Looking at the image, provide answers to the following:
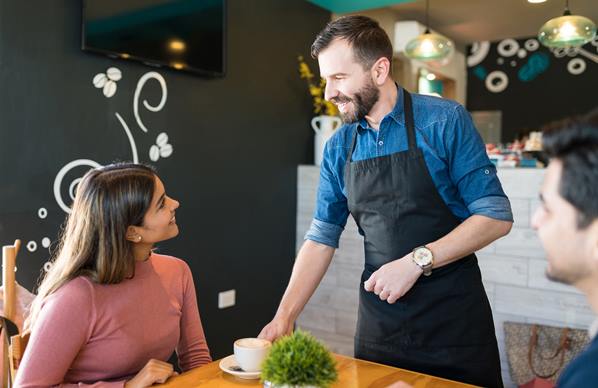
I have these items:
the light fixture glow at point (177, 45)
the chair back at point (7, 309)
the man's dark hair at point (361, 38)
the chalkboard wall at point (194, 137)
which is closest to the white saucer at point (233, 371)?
the chair back at point (7, 309)

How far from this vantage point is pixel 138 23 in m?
2.85

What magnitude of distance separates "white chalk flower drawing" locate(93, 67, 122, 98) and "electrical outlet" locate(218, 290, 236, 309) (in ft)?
4.54

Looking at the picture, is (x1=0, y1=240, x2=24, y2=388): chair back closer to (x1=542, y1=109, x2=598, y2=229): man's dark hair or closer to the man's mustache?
the man's mustache

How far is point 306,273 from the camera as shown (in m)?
1.86

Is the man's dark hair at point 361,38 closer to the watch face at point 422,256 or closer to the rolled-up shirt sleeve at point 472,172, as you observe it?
the rolled-up shirt sleeve at point 472,172

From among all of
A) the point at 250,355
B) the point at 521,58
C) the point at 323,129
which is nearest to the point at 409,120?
the point at 250,355

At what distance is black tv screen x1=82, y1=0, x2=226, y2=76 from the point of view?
105 inches

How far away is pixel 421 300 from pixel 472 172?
41 cm

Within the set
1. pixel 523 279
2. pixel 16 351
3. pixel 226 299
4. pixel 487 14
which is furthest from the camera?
pixel 487 14

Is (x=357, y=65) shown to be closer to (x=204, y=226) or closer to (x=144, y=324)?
(x=144, y=324)

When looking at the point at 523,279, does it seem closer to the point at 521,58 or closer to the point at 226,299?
the point at 226,299

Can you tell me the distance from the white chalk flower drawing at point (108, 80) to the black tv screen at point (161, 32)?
0.10m

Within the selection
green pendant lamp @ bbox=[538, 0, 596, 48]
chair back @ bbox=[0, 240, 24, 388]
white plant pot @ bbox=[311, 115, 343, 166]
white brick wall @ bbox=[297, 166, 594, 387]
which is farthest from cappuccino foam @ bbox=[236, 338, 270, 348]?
green pendant lamp @ bbox=[538, 0, 596, 48]

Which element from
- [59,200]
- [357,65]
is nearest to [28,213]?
[59,200]
